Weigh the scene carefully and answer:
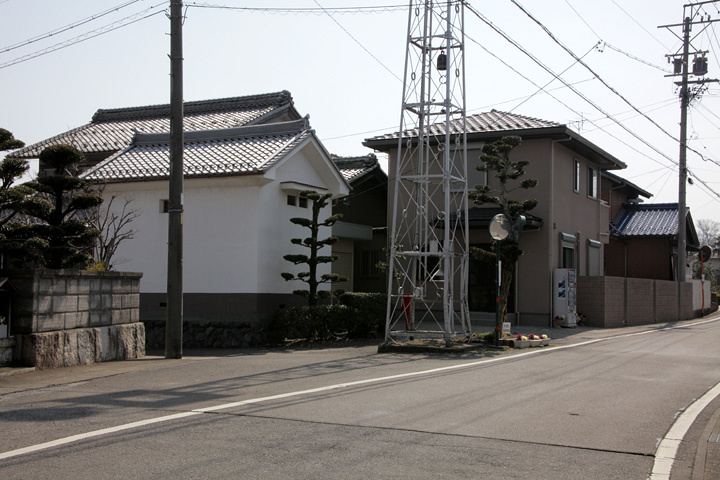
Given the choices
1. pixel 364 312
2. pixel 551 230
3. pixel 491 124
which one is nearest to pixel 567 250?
pixel 551 230

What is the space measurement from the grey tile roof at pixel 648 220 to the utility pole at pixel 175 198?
26.0 meters

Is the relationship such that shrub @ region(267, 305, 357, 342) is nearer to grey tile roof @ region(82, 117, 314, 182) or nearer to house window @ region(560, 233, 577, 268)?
grey tile roof @ region(82, 117, 314, 182)

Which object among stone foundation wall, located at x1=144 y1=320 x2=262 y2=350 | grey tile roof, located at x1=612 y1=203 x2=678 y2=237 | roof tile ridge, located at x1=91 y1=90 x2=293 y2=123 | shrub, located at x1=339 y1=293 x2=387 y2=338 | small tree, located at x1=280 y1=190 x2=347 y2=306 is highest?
roof tile ridge, located at x1=91 y1=90 x2=293 y2=123

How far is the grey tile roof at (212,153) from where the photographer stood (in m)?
18.0

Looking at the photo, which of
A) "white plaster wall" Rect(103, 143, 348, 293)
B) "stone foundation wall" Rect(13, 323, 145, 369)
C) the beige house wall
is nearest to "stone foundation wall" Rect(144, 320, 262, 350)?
"white plaster wall" Rect(103, 143, 348, 293)

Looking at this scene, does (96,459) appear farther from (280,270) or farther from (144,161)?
(144,161)

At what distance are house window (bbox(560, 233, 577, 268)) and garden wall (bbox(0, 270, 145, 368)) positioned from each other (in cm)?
1527

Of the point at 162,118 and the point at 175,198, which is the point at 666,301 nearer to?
the point at 175,198

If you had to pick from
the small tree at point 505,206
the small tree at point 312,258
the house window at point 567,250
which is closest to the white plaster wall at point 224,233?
the small tree at point 312,258

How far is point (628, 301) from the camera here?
25.8m

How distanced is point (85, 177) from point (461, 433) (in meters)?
15.1

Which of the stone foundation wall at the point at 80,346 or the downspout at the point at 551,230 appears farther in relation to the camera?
the downspout at the point at 551,230

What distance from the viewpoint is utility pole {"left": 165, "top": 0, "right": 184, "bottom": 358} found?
13289mm

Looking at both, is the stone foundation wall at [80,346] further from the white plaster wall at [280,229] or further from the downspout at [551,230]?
the downspout at [551,230]
